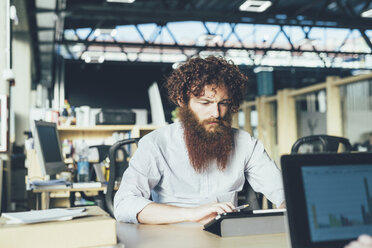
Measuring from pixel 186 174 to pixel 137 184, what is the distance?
0.23 meters

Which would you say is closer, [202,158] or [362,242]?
[362,242]

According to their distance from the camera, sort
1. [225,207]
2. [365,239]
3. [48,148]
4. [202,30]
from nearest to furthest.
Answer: [365,239] → [225,207] → [48,148] → [202,30]

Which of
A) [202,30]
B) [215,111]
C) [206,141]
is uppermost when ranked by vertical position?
[202,30]

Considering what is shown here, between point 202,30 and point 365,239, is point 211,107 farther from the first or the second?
point 202,30

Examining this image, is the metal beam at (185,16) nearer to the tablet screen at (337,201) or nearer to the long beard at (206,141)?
the long beard at (206,141)

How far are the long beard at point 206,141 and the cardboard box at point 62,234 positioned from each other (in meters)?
0.73

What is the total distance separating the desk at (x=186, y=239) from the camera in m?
1.04

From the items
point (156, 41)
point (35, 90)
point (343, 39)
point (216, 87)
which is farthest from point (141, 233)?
point (35, 90)

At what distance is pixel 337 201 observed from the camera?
0.74 m

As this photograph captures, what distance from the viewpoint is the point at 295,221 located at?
70 cm

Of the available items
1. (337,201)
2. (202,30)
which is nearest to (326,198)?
(337,201)

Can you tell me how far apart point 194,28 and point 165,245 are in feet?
31.5

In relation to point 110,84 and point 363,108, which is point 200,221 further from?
point 110,84

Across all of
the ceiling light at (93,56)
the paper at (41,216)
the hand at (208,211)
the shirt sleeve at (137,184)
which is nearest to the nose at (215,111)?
the shirt sleeve at (137,184)
